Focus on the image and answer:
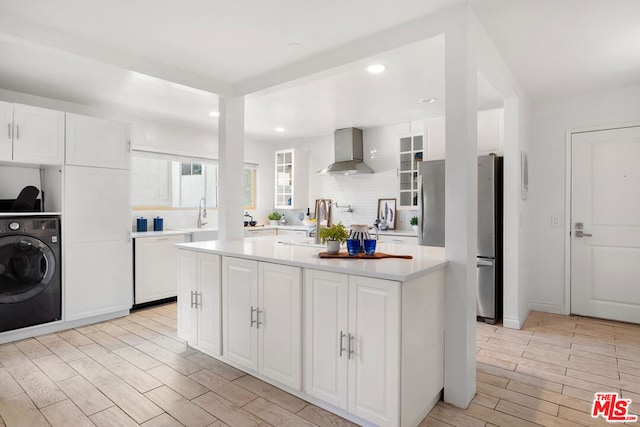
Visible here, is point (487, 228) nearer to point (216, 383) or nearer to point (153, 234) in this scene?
point (216, 383)

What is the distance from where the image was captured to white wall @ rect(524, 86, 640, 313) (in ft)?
13.5

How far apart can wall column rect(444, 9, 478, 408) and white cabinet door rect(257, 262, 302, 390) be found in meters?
0.92

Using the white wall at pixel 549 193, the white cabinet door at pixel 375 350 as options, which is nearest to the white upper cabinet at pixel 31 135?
the white cabinet door at pixel 375 350

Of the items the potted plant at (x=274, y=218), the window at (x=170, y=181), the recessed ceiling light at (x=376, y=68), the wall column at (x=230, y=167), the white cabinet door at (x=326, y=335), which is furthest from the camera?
the potted plant at (x=274, y=218)

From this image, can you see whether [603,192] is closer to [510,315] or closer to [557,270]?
[557,270]

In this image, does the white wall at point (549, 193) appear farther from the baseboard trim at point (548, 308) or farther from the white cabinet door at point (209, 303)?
the white cabinet door at point (209, 303)

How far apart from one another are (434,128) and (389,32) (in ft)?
6.74

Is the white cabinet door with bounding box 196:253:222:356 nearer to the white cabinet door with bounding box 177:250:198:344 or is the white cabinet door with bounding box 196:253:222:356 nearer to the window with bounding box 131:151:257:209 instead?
the white cabinet door with bounding box 177:250:198:344

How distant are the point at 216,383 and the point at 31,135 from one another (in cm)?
281

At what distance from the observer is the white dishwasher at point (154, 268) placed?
168 inches

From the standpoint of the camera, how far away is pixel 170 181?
5293 millimetres

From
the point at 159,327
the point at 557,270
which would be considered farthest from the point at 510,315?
the point at 159,327

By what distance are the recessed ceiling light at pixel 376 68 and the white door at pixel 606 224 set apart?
8.09ft

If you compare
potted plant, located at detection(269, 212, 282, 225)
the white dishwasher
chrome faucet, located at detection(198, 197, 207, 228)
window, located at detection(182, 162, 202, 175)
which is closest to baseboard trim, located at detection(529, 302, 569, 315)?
potted plant, located at detection(269, 212, 282, 225)
